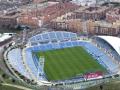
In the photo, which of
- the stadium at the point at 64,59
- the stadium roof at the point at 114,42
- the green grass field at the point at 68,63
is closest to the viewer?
the stadium at the point at 64,59

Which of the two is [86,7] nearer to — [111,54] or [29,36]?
[29,36]

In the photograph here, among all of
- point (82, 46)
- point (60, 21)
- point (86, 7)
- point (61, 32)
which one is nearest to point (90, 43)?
point (82, 46)

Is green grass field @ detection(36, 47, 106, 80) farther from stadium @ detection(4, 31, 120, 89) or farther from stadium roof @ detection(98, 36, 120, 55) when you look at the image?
stadium roof @ detection(98, 36, 120, 55)

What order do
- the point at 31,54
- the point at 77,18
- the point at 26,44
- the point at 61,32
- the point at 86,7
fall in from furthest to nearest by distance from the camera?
1. the point at 86,7
2. the point at 77,18
3. the point at 61,32
4. the point at 26,44
5. the point at 31,54

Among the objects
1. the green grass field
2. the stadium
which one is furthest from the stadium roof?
the green grass field

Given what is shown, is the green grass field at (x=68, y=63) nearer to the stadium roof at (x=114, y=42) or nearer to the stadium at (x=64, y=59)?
the stadium at (x=64, y=59)

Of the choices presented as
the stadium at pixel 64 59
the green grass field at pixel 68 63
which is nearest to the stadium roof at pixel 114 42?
the stadium at pixel 64 59

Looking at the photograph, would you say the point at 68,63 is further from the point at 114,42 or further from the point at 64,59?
the point at 114,42

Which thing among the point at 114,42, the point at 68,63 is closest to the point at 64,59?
the point at 68,63
